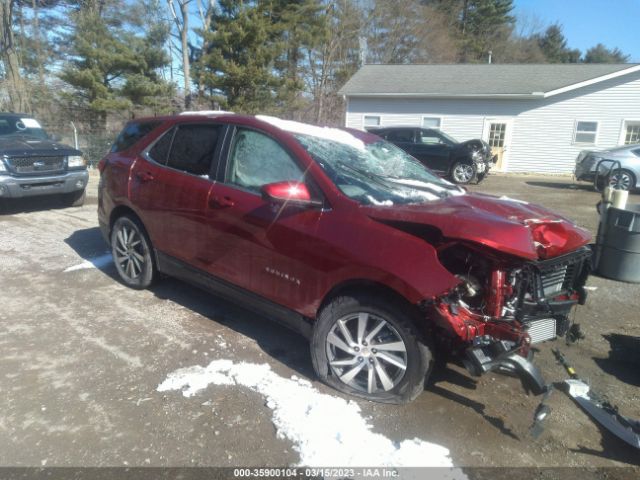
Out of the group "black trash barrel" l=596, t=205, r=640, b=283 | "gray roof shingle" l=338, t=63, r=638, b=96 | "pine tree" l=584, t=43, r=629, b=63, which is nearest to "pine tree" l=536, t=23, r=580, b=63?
"pine tree" l=584, t=43, r=629, b=63

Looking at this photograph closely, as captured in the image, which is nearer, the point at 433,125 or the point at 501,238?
the point at 501,238

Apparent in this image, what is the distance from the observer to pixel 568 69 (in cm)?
1978

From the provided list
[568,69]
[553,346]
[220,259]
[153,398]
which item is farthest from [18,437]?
[568,69]

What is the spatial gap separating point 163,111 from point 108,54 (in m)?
3.12

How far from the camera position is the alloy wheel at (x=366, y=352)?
272 cm

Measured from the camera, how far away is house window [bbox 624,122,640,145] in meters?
17.5

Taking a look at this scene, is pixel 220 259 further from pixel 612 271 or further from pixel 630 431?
pixel 612 271

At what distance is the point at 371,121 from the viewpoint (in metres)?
20.7

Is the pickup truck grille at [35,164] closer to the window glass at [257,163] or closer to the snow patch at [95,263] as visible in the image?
the snow patch at [95,263]

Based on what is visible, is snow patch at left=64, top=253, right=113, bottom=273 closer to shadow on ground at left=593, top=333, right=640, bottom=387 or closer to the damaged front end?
the damaged front end

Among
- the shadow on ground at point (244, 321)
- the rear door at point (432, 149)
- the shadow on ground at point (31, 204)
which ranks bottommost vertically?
the shadow on ground at point (244, 321)

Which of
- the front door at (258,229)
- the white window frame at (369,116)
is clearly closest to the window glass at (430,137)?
the white window frame at (369,116)

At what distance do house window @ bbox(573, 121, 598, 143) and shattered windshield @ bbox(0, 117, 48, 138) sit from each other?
18.5m

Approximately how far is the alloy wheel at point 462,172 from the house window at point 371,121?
7686 millimetres
